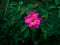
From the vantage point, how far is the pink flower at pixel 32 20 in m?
2.01

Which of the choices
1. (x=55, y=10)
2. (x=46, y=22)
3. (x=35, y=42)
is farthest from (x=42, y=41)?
(x=55, y=10)

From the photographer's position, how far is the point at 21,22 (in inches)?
81.8

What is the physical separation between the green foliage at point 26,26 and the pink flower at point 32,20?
0.04 m

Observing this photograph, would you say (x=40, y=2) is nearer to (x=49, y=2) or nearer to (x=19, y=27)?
(x=49, y=2)

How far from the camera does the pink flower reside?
6.59 feet

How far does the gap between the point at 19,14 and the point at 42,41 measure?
1.21ft

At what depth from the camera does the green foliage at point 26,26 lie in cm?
203

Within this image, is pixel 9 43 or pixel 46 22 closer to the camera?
pixel 46 22

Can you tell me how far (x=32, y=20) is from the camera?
213 centimetres

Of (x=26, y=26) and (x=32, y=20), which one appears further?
(x=32, y=20)

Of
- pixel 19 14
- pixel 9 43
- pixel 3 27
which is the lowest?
pixel 9 43

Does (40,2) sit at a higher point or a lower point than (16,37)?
higher

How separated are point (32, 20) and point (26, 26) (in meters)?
0.15

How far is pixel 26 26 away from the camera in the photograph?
201 centimetres
